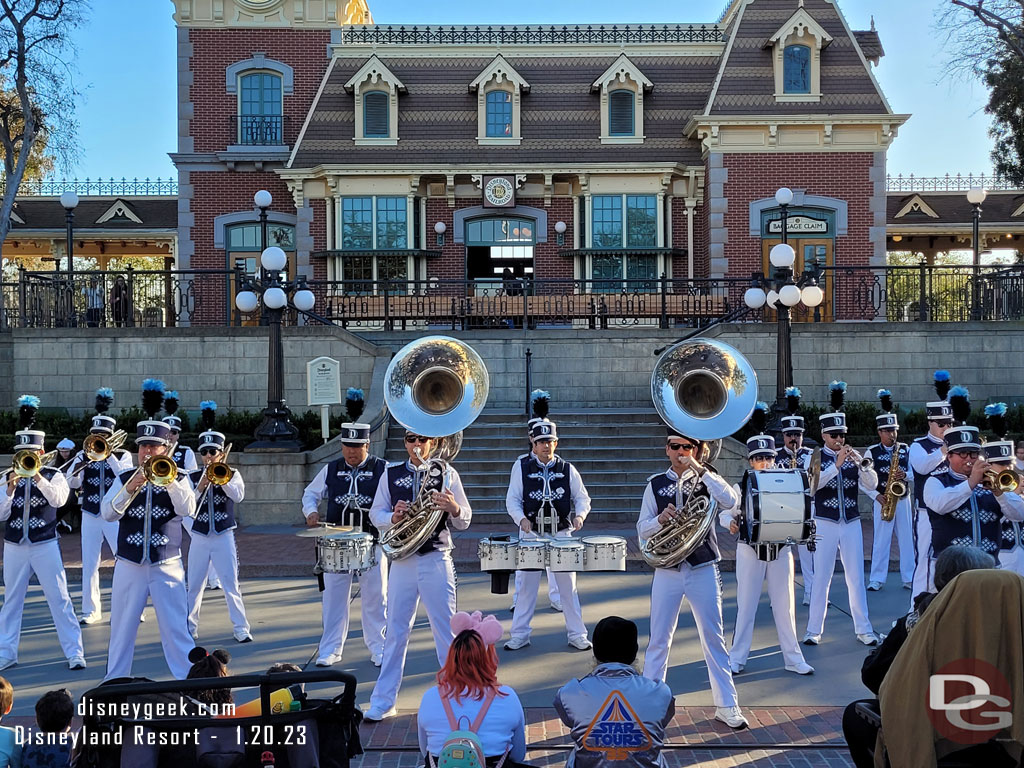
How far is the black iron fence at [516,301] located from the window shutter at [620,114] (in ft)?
13.5

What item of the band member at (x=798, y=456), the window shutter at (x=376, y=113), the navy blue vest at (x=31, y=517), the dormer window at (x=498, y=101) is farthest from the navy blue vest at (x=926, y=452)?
the window shutter at (x=376, y=113)

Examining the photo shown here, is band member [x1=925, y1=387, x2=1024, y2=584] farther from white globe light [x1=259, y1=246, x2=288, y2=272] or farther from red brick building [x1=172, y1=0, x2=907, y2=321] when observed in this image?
red brick building [x1=172, y1=0, x2=907, y2=321]

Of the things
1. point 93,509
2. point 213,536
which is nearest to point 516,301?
point 93,509

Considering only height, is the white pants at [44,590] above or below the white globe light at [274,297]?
below

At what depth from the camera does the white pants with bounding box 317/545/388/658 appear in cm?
845

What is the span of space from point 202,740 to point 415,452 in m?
3.81

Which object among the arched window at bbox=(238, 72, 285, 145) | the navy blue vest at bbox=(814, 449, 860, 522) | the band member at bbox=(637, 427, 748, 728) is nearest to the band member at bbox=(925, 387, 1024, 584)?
the navy blue vest at bbox=(814, 449, 860, 522)

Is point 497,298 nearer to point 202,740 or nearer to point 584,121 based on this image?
point 584,121

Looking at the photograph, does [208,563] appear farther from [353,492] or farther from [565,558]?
[565,558]

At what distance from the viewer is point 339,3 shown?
25500 mm

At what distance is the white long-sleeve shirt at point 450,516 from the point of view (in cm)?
748

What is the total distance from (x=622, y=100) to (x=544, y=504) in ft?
59.8

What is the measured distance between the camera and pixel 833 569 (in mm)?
9281

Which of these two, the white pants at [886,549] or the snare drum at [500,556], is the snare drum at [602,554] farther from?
the white pants at [886,549]
